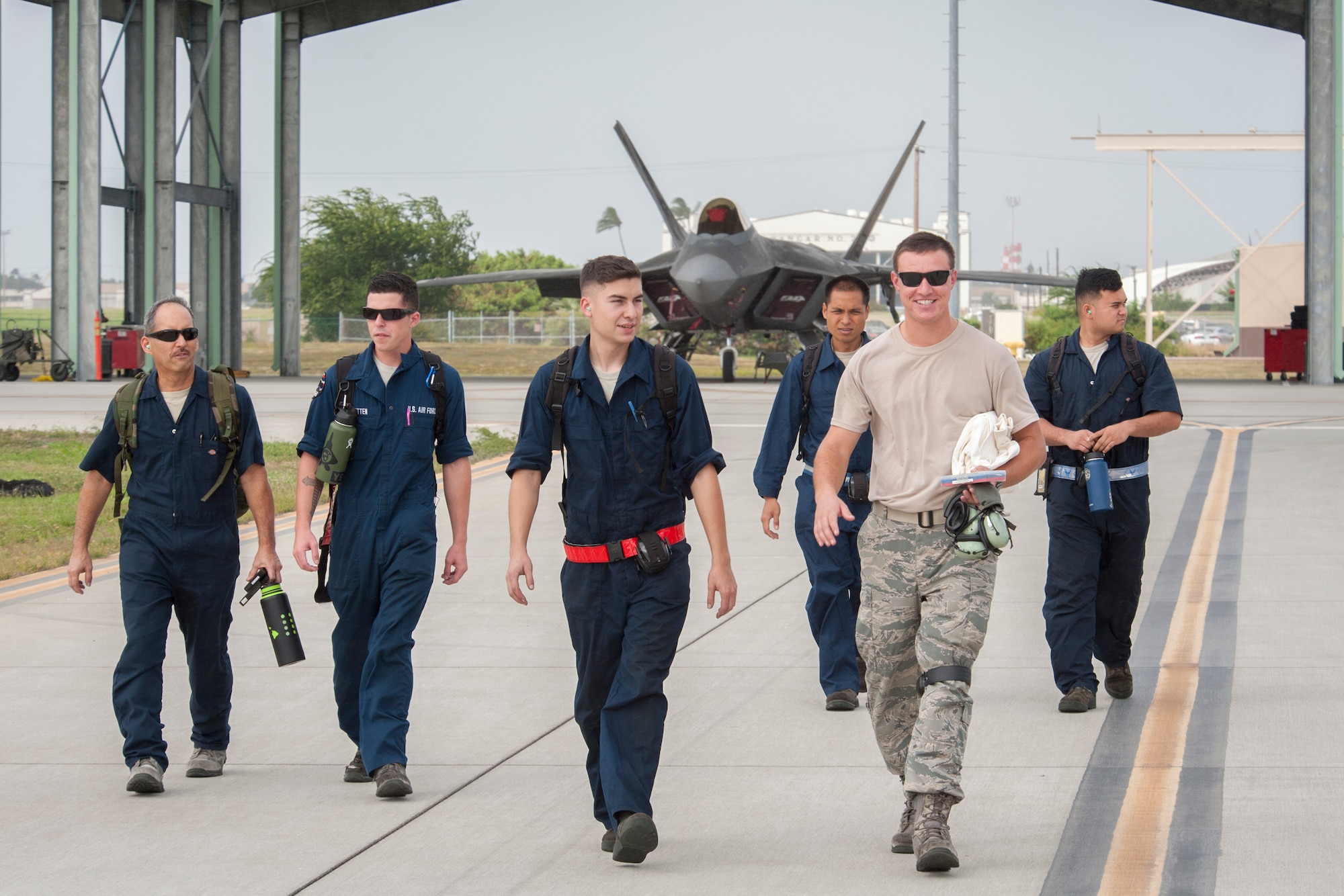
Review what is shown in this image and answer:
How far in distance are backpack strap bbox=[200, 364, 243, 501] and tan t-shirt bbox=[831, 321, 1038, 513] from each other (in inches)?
93.6

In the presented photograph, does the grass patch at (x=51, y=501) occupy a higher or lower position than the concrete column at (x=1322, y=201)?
lower

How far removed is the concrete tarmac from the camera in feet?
14.2

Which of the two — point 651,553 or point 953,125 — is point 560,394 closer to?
point 651,553

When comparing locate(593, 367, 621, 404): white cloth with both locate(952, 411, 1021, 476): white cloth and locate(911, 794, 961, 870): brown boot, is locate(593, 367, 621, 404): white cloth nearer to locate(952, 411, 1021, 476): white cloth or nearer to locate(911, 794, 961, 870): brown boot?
locate(952, 411, 1021, 476): white cloth

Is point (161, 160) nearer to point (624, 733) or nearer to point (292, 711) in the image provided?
point (292, 711)

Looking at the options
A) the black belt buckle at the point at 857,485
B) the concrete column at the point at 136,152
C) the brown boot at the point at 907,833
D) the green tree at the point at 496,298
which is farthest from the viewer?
the green tree at the point at 496,298

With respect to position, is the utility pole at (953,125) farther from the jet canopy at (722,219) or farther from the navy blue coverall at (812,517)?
the navy blue coverall at (812,517)

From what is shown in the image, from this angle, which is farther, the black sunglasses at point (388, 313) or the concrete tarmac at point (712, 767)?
the black sunglasses at point (388, 313)

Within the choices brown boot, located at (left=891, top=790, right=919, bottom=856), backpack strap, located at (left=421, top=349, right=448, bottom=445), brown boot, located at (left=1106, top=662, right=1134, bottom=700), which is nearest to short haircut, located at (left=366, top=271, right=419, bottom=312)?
backpack strap, located at (left=421, top=349, right=448, bottom=445)

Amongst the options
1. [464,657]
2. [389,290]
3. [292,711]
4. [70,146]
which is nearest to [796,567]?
[464,657]

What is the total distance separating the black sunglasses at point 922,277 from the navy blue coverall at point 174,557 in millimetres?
2620

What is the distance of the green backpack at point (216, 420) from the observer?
17.9 feet

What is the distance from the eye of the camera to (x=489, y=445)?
18.7m

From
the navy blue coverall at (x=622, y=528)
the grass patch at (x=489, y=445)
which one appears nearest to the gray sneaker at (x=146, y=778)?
the navy blue coverall at (x=622, y=528)
